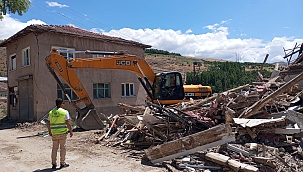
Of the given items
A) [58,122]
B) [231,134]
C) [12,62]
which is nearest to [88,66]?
[58,122]

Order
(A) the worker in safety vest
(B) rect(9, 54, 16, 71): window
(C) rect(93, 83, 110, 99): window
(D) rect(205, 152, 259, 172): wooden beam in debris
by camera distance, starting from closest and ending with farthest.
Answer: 1. (D) rect(205, 152, 259, 172): wooden beam in debris
2. (A) the worker in safety vest
3. (C) rect(93, 83, 110, 99): window
4. (B) rect(9, 54, 16, 71): window

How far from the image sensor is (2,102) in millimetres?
32250

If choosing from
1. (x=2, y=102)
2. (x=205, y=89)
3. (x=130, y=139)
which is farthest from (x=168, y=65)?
(x=130, y=139)

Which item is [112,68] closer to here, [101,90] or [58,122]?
[58,122]

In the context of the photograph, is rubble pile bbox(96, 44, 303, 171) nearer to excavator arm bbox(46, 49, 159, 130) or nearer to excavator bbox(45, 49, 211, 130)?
excavator bbox(45, 49, 211, 130)

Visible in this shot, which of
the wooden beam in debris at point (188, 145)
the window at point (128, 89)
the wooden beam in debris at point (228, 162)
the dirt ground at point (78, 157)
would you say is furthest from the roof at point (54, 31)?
the wooden beam in debris at point (228, 162)

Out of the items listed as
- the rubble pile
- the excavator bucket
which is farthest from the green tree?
the rubble pile

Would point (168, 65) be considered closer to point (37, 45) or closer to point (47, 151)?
point (37, 45)

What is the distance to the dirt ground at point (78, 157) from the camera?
290 inches

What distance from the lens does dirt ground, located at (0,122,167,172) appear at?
737cm

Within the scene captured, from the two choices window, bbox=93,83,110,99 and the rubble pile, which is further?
window, bbox=93,83,110,99

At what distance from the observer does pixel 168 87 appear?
500 inches

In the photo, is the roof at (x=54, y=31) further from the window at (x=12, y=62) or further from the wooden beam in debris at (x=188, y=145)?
the wooden beam in debris at (x=188, y=145)

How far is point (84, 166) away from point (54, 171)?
32.2 inches
